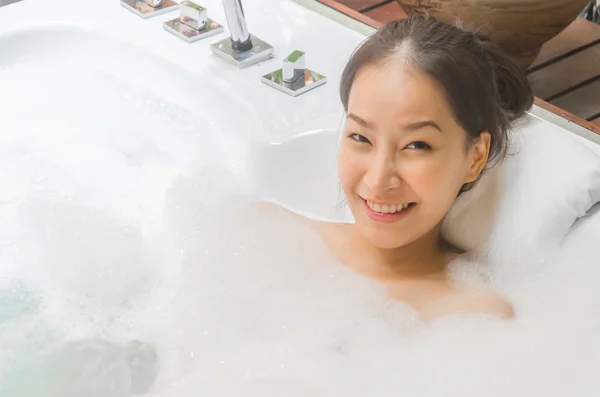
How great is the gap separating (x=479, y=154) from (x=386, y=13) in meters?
1.07

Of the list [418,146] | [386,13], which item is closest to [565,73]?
[386,13]

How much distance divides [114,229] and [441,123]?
709mm

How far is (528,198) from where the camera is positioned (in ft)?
3.68

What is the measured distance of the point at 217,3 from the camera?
1.79m

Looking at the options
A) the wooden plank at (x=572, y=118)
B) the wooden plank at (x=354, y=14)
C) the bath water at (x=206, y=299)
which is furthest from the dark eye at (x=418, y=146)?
the wooden plank at (x=354, y=14)

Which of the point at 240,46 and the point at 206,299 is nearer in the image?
the point at 206,299

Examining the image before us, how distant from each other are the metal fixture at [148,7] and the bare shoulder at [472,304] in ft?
3.33

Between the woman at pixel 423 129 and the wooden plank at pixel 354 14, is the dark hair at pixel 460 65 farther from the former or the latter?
the wooden plank at pixel 354 14

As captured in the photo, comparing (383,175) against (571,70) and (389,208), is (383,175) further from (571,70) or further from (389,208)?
(571,70)

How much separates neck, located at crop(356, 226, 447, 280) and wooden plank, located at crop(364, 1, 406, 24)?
3.17 ft

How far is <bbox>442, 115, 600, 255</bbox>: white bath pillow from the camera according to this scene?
1.11 m

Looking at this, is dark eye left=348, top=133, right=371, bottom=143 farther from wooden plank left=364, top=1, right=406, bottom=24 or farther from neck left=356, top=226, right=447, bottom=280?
wooden plank left=364, top=1, right=406, bottom=24

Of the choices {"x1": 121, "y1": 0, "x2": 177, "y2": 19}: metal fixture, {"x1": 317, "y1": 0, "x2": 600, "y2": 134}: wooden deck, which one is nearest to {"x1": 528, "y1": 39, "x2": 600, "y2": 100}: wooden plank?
{"x1": 317, "y1": 0, "x2": 600, "y2": 134}: wooden deck

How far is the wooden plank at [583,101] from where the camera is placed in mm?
1580
